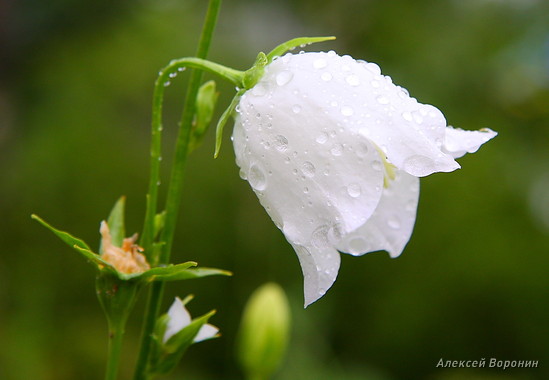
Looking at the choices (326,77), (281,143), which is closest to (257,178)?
(281,143)

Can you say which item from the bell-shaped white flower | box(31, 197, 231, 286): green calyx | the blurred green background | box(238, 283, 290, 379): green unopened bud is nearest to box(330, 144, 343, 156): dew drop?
the bell-shaped white flower

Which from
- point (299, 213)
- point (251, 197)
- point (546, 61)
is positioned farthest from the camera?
point (546, 61)

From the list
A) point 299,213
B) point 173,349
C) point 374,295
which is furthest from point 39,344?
point 299,213

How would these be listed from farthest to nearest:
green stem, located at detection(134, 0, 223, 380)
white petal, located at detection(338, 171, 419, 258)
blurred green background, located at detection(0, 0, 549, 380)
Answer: blurred green background, located at detection(0, 0, 549, 380), white petal, located at detection(338, 171, 419, 258), green stem, located at detection(134, 0, 223, 380)

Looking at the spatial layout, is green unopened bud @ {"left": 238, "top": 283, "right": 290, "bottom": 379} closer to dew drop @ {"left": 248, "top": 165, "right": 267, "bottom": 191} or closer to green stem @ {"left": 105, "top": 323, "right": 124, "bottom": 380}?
green stem @ {"left": 105, "top": 323, "right": 124, "bottom": 380}

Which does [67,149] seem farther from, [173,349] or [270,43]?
[173,349]

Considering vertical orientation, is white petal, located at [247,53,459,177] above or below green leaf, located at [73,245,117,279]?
above

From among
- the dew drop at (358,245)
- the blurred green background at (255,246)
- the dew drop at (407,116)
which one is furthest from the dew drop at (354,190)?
the blurred green background at (255,246)
